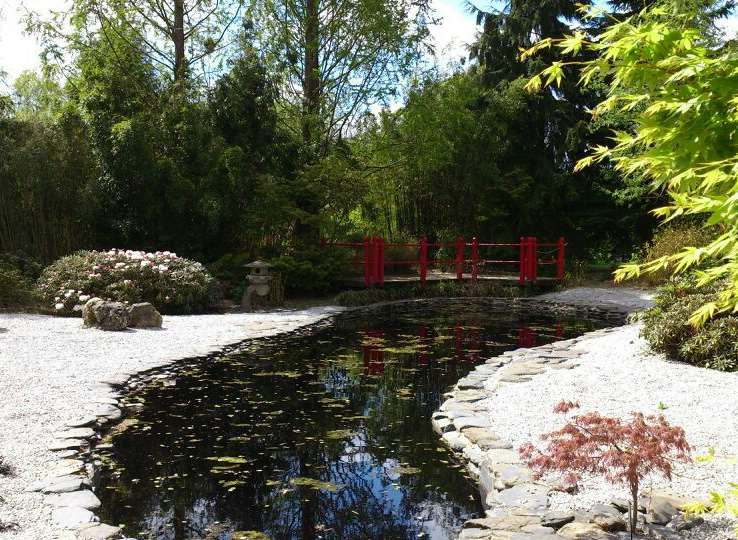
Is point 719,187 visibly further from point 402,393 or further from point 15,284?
point 15,284

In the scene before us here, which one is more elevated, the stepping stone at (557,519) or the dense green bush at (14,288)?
the dense green bush at (14,288)

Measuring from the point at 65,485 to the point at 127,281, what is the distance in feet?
20.1

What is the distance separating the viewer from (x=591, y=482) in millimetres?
3225

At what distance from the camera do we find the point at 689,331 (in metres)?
5.55

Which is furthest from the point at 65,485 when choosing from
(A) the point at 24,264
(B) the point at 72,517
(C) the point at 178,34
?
(C) the point at 178,34

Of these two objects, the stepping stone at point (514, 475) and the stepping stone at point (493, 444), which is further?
the stepping stone at point (493, 444)

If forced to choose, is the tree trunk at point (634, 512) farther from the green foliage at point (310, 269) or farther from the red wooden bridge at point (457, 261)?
the red wooden bridge at point (457, 261)

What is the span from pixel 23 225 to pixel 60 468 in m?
8.51

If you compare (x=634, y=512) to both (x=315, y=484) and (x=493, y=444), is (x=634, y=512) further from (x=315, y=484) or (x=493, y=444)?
(x=315, y=484)

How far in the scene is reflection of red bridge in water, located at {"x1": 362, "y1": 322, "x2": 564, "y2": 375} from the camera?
21.6ft

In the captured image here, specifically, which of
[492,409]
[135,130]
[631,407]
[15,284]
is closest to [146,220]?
[135,130]

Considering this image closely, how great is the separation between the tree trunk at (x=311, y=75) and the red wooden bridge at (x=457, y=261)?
2427 mm

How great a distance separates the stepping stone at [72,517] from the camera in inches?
109

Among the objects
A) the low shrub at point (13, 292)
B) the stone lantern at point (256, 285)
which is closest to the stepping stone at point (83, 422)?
the low shrub at point (13, 292)
